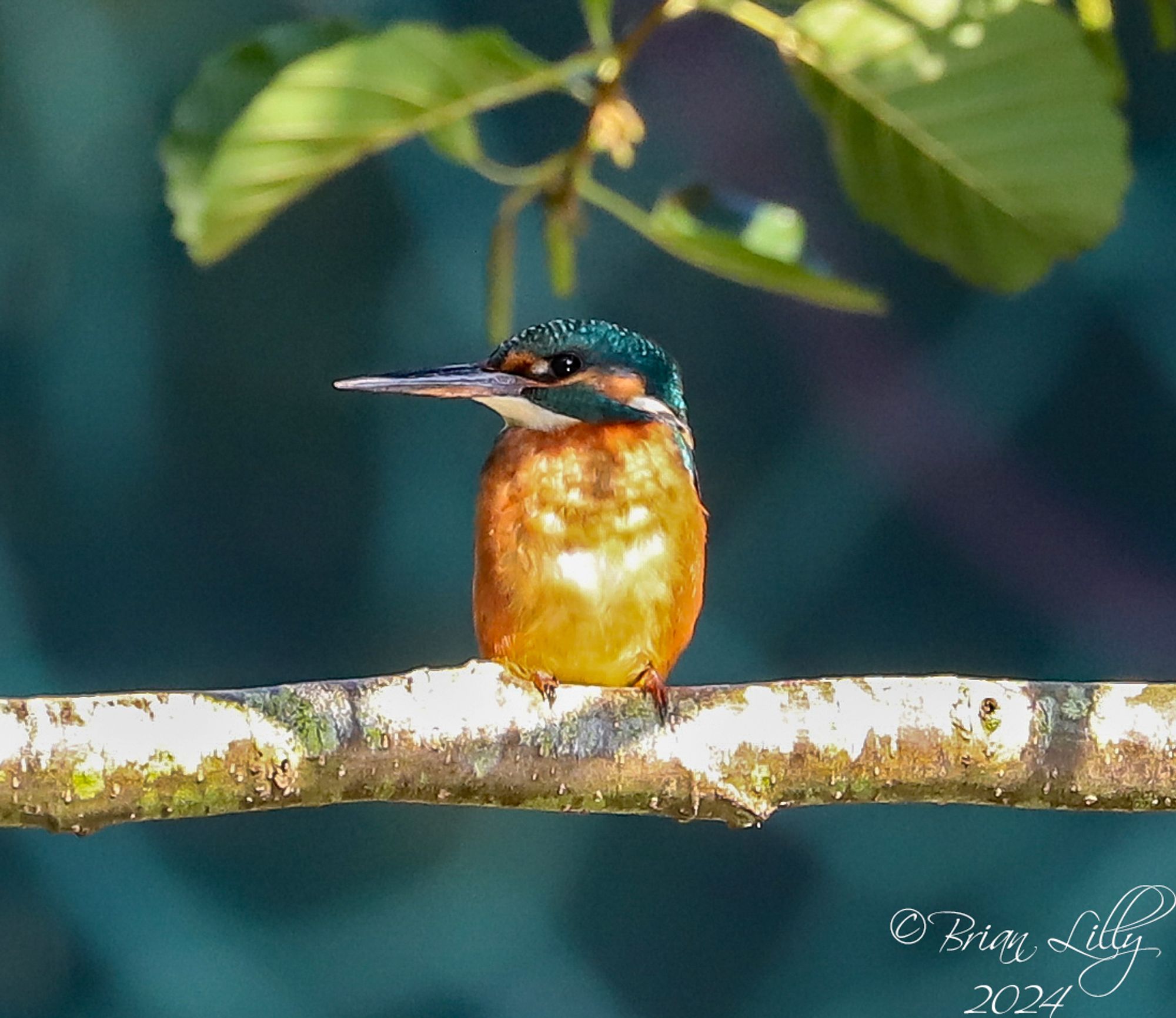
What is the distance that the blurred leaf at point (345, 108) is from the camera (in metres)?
0.63

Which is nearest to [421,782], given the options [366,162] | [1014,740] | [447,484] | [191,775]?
[191,775]

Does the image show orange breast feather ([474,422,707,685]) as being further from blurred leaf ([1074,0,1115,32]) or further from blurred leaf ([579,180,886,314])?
blurred leaf ([1074,0,1115,32])

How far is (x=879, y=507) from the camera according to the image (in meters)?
1.88

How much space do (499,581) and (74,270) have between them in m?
0.91

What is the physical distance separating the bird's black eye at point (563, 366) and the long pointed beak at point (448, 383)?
0.9 inches

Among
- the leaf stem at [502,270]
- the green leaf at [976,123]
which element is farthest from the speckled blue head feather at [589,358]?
the green leaf at [976,123]

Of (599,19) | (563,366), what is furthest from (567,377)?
(599,19)

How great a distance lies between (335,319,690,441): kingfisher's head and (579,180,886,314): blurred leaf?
0.38 m

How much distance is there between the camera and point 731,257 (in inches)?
27.5

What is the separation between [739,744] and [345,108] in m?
0.38

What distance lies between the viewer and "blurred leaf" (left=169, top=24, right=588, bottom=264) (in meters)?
0.63

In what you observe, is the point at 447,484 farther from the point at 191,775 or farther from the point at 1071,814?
the point at 191,775

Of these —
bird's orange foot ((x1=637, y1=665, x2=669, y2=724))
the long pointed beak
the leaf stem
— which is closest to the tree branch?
bird's orange foot ((x1=637, y1=665, x2=669, y2=724))

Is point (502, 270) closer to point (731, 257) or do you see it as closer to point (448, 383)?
point (731, 257)
